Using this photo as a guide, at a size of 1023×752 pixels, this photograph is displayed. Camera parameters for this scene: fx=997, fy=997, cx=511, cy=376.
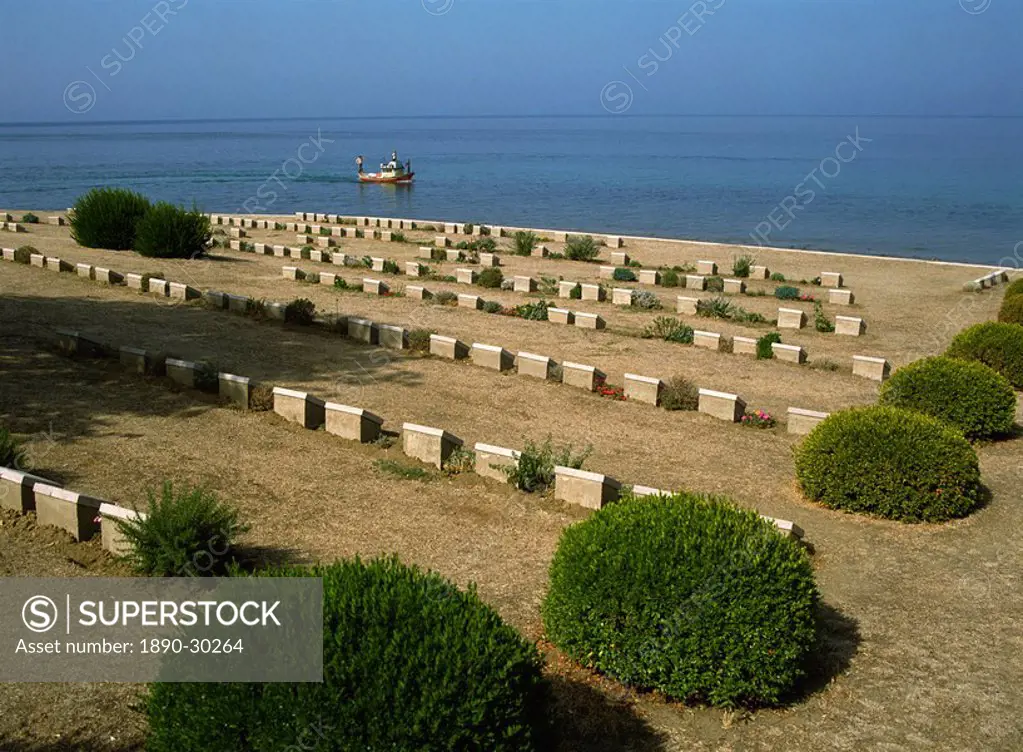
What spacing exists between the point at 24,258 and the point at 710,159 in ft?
347

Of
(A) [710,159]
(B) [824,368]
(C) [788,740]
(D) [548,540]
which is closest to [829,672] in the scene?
(C) [788,740]

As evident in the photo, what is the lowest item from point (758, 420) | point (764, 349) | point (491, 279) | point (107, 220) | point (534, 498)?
point (534, 498)

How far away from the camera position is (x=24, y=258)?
22594mm

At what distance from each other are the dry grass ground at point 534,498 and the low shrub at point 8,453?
A: 254 millimetres

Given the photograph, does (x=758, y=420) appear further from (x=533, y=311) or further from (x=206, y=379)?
(x=533, y=311)

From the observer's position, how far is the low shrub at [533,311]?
1898 centimetres

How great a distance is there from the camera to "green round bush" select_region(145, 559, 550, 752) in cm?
421

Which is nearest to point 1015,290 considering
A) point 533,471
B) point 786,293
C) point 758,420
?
point 786,293

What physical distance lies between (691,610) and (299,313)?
12.5 meters

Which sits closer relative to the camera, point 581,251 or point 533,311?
point 533,311

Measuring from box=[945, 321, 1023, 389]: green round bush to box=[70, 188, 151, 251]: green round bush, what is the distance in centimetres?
1999

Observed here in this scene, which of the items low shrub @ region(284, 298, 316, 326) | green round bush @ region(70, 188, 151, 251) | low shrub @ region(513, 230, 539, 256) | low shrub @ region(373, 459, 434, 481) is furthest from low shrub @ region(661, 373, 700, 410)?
green round bush @ region(70, 188, 151, 251)

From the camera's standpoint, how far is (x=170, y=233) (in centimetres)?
2478

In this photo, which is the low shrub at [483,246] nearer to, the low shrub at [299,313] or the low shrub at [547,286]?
the low shrub at [547,286]
